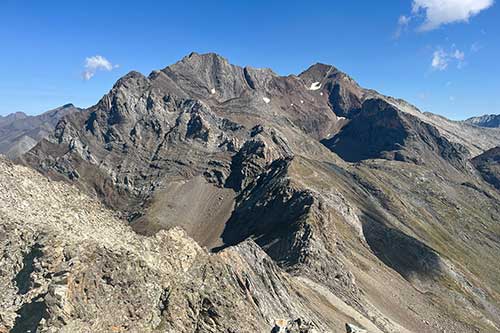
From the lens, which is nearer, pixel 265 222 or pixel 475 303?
pixel 475 303

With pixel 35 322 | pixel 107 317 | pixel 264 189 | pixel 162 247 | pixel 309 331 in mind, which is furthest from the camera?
pixel 264 189

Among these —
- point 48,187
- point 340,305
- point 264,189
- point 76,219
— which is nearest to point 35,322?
point 76,219

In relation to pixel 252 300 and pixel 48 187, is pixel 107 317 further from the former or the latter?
pixel 252 300

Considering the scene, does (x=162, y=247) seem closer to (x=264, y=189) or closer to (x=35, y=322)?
(x=35, y=322)

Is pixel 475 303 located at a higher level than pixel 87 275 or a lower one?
lower

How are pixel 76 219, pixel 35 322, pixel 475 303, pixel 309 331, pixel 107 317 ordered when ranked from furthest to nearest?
pixel 475 303 → pixel 309 331 → pixel 76 219 → pixel 107 317 → pixel 35 322

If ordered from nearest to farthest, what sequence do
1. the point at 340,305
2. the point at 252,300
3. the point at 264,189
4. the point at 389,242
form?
the point at 252,300, the point at 340,305, the point at 389,242, the point at 264,189

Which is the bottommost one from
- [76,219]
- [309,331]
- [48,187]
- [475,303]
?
[475,303]

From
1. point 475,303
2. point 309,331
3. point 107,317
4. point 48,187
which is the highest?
point 48,187

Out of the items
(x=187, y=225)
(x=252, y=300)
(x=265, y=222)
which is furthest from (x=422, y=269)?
(x=252, y=300)
